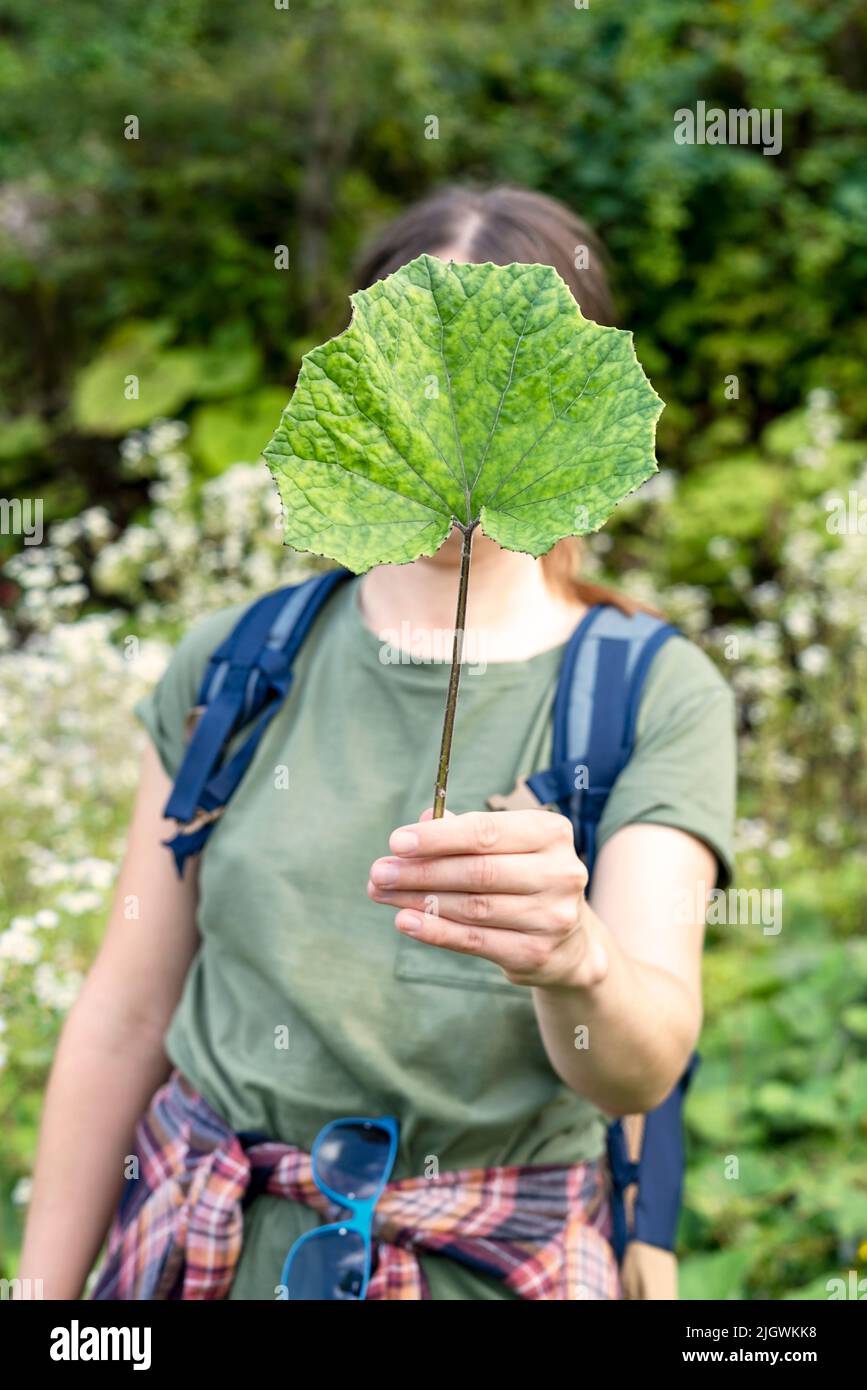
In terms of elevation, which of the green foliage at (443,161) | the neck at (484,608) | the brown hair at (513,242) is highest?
the green foliage at (443,161)

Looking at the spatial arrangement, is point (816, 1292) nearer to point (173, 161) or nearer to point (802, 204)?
point (802, 204)

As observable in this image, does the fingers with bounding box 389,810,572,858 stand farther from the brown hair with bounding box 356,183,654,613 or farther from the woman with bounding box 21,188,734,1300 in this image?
the brown hair with bounding box 356,183,654,613

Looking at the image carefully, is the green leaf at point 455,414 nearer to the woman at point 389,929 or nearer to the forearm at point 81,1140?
the woman at point 389,929

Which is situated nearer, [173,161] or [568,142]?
[568,142]

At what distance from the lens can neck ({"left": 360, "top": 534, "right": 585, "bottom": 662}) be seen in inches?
51.3

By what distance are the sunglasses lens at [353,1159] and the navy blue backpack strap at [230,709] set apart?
324 mm

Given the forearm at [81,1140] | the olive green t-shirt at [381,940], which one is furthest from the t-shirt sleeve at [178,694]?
the forearm at [81,1140]

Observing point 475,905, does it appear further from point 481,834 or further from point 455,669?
point 455,669

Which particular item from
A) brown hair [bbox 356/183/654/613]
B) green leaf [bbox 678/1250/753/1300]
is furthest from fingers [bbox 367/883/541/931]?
green leaf [bbox 678/1250/753/1300]

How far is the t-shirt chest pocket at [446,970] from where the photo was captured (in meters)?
1.20

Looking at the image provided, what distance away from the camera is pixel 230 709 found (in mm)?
1311
